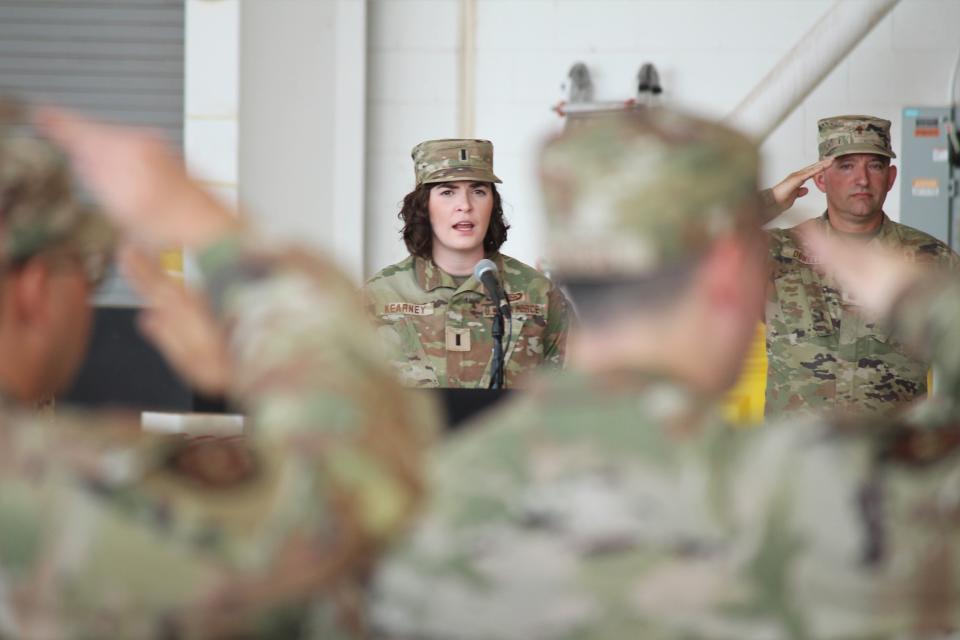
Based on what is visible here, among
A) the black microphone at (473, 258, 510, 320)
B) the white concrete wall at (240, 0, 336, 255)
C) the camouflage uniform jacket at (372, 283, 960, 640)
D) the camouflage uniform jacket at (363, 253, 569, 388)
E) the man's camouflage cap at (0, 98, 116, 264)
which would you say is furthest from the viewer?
the white concrete wall at (240, 0, 336, 255)

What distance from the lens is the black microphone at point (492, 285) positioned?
362 cm

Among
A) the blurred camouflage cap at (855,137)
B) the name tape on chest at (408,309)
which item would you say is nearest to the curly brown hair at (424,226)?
the name tape on chest at (408,309)

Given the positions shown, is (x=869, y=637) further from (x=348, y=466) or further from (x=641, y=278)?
(x=348, y=466)

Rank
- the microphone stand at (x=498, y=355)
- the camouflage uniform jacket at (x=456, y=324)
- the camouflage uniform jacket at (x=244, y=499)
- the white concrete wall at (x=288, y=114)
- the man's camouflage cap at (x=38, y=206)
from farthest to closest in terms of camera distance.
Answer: the white concrete wall at (x=288, y=114)
the camouflage uniform jacket at (x=456, y=324)
the microphone stand at (x=498, y=355)
the man's camouflage cap at (x=38, y=206)
the camouflage uniform jacket at (x=244, y=499)

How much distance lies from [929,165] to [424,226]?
3.37 metres

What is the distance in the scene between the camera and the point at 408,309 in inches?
170

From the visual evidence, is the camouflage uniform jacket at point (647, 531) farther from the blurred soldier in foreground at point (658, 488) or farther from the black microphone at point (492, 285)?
the black microphone at point (492, 285)

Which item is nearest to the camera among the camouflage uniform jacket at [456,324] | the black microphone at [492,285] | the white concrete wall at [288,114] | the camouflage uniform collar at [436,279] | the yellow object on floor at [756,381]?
the black microphone at [492,285]

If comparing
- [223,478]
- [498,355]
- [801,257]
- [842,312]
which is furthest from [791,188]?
[223,478]

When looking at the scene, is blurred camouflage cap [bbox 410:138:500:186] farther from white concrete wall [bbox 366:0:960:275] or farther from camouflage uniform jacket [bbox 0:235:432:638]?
camouflage uniform jacket [bbox 0:235:432:638]

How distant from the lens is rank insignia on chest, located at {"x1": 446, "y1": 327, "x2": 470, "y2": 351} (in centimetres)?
424

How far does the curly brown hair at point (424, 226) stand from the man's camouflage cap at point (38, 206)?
2787 millimetres

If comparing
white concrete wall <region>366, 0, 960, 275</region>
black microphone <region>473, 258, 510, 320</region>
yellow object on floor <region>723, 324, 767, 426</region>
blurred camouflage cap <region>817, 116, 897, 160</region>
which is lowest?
yellow object on floor <region>723, 324, 767, 426</region>

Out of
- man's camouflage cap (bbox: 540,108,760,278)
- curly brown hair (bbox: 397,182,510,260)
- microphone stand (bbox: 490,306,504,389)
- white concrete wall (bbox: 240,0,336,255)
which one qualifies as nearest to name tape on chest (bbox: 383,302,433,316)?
curly brown hair (bbox: 397,182,510,260)
